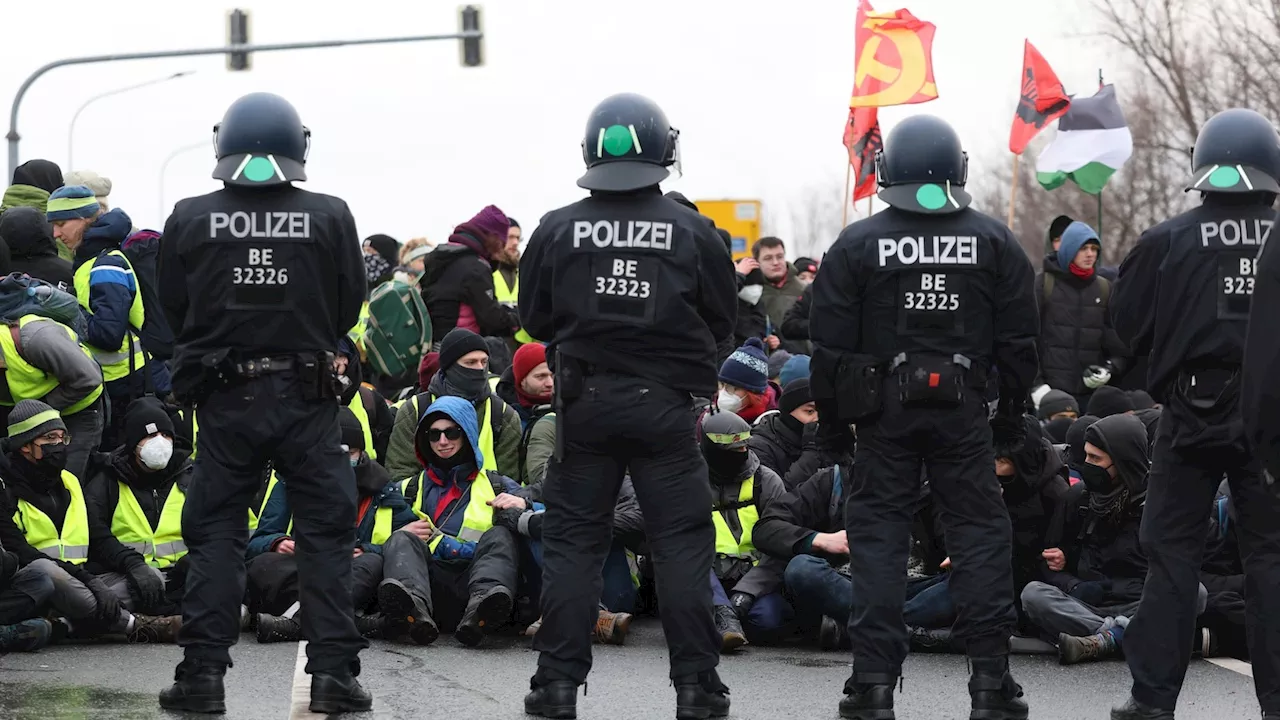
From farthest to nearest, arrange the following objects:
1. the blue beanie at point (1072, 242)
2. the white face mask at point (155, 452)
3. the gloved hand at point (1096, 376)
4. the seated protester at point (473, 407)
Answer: the blue beanie at point (1072, 242) < the gloved hand at point (1096, 376) < the seated protester at point (473, 407) < the white face mask at point (155, 452)

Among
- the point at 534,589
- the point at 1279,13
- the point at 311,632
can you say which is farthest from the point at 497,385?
the point at 1279,13

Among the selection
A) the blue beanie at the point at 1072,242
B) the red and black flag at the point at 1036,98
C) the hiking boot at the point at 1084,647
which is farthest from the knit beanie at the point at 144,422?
the red and black flag at the point at 1036,98

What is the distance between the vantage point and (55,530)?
30.6 feet

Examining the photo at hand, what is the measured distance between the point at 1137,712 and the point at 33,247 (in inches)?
261

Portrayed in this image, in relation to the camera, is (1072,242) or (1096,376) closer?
(1096,376)

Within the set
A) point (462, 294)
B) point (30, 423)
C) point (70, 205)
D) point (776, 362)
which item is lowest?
point (30, 423)

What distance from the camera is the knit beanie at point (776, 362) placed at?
41.4ft

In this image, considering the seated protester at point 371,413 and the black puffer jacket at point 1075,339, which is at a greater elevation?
the black puffer jacket at point 1075,339

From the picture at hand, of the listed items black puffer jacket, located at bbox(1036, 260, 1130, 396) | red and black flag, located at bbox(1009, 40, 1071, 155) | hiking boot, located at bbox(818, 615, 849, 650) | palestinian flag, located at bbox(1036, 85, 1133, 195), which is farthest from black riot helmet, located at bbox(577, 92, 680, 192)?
palestinian flag, located at bbox(1036, 85, 1133, 195)

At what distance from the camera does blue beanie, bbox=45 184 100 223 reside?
35.9ft

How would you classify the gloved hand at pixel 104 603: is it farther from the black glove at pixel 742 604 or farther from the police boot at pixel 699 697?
the police boot at pixel 699 697

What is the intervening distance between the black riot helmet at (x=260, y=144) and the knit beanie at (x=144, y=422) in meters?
2.89

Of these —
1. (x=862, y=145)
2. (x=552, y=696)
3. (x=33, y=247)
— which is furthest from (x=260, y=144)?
(x=862, y=145)

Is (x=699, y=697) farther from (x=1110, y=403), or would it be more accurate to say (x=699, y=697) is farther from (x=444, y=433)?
(x=1110, y=403)
